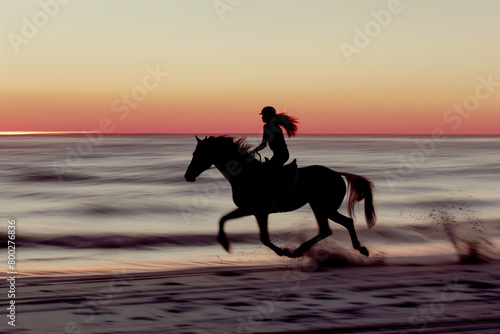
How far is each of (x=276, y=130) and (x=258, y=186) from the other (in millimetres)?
811

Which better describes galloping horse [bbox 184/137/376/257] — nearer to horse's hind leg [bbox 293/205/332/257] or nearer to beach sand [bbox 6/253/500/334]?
horse's hind leg [bbox 293/205/332/257]

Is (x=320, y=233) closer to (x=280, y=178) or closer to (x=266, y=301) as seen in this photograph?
(x=280, y=178)

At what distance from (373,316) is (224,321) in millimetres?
1440

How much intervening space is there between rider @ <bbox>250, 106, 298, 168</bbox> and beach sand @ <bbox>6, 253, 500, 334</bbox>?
1.61 metres

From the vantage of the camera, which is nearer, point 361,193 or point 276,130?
point 276,130

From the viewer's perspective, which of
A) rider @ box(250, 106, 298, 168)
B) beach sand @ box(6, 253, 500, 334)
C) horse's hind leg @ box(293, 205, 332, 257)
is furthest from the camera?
horse's hind leg @ box(293, 205, 332, 257)

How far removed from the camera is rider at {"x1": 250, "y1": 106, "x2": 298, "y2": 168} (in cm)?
934

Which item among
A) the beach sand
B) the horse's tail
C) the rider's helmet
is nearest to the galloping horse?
the horse's tail

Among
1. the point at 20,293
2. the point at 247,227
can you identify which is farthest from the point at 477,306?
the point at 247,227

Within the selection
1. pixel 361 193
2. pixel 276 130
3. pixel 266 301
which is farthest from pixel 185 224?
pixel 266 301

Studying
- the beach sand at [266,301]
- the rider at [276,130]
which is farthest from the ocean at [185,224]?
the beach sand at [266,301]

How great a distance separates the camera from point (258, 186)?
957 centimetres

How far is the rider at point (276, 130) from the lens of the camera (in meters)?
9.34

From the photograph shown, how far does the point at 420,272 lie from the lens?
31.2 feet
